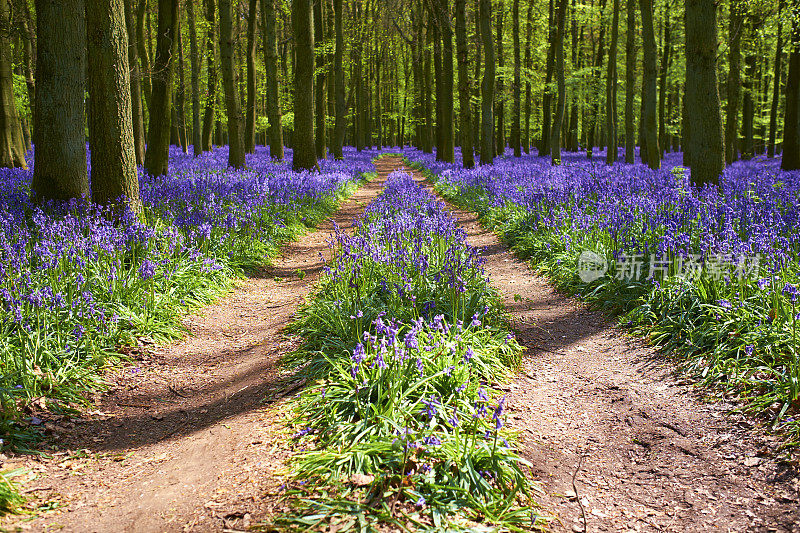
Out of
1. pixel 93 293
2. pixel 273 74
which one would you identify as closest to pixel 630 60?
pixel 273 74

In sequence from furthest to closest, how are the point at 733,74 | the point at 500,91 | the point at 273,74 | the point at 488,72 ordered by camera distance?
the point at 500,91, the point at 733,74, the point at 488,72, the point at 273,74

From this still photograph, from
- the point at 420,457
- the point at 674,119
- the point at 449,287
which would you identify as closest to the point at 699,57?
the point at 449,287

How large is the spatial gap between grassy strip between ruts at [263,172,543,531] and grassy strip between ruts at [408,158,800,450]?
1530 millimetres

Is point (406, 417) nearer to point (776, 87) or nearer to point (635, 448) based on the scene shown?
point (635, 448)

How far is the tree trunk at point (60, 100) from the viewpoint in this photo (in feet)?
23.7

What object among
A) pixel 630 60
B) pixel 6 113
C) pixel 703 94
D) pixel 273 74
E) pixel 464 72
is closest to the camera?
pixel 703 94

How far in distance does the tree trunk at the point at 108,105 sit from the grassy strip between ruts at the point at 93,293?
46cm

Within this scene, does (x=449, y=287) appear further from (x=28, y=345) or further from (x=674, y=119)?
(x=674, y=119)

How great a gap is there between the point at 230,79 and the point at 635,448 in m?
15.8

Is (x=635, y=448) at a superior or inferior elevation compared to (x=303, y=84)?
inferior

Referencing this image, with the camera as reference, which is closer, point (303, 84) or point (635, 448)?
point (635, 448)

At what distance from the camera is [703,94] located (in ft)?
31.9

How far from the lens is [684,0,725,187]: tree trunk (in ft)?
30.6

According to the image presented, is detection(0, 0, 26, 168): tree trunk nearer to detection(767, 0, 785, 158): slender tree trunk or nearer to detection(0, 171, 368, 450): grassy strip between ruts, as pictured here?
detection(0, 171, 368, 450): grassy strip between ruts
